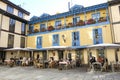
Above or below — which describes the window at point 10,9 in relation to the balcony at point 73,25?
above

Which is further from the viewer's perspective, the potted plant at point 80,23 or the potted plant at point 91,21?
the potted plant at point 80,23

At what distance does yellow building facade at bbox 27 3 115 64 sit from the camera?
17672 millimetres

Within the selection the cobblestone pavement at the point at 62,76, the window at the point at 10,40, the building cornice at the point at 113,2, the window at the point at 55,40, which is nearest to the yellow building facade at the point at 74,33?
the window at the point at 55,40

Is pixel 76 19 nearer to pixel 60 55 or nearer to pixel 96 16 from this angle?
pixel 96 16

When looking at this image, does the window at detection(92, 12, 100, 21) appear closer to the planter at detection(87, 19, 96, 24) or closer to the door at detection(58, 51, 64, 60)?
the planter at detection(87, 19, 96, 24)

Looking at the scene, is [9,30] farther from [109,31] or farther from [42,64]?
[109,31]

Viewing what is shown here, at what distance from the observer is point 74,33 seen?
2002cm

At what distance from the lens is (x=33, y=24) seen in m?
25.4

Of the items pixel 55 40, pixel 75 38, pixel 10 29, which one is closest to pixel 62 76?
pixel 75 38

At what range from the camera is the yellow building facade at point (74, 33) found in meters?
17.7

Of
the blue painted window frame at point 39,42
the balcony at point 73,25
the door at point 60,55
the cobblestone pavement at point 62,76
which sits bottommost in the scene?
the cobblestone pavement at point 62,76

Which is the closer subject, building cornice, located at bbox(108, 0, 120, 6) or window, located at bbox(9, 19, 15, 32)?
building cornice, located at bbox(108, 0, 120, 6)

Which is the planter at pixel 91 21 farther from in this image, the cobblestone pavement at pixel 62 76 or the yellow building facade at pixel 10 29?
the yellow building facade at pixel 10 29

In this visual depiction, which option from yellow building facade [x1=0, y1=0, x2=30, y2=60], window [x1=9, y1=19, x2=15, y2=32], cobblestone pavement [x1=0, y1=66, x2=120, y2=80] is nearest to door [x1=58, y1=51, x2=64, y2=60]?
yellow building facade [x1=0, y1=0, x2=30, y2=60]
